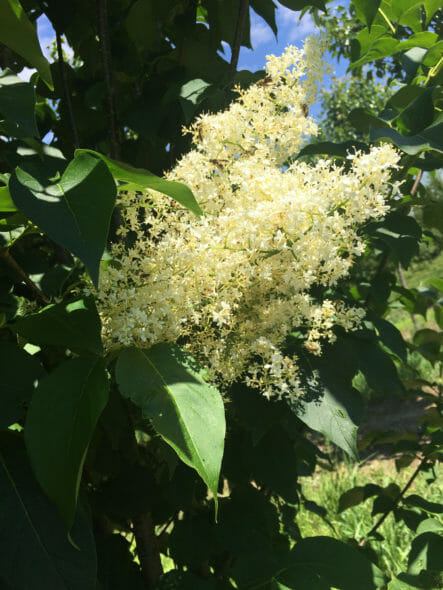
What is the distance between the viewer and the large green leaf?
642 mm

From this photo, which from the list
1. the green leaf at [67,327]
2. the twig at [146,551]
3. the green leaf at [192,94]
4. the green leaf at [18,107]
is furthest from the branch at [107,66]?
the twig at [146,551]

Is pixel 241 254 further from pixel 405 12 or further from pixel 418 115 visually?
pixel 405 12

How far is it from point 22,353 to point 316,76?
789 mm

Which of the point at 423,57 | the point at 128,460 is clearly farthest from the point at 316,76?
the point at 128,460

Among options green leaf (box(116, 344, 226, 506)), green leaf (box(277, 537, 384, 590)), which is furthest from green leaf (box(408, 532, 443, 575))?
green leaf (box(116, 344, 226, 506))

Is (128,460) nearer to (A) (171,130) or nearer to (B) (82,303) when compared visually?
(B) (82,303)

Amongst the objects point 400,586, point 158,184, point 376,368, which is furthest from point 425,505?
point 158,184

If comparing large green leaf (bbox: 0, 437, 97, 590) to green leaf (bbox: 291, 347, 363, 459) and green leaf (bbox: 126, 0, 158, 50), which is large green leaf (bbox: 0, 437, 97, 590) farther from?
green leaf (bbox: 126, 0, 158, 50)

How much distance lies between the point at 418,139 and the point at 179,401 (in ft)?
2.21

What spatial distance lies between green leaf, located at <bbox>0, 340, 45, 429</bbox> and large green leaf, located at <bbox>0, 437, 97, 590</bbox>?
0.35ft

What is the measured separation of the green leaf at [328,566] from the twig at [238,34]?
3.58ft

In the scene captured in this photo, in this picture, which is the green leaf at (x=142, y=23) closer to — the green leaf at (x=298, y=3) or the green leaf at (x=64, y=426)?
the green leaf at (x=298, y=3)

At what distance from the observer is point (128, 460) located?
1.28m

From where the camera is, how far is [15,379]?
0.73 m
